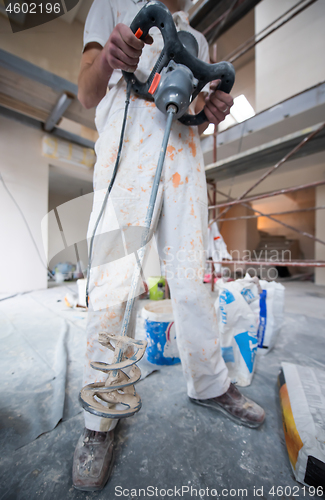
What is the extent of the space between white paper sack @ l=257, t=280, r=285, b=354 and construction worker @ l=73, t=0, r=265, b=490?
450mm

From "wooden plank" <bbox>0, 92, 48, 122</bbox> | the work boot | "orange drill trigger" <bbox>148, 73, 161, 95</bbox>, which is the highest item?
"wooden plank" <bbox>0, 92, 48, 122</bbox>

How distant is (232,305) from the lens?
80 centimetres

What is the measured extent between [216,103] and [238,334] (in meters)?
0.78

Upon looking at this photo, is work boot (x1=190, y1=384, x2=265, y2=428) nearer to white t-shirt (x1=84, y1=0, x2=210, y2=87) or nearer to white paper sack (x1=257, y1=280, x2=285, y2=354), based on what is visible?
white paper sack (x1=257, y1=280, x2=285, y2=354)

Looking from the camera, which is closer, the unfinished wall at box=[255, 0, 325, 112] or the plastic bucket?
the plastic bucket

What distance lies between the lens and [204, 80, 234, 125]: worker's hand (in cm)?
57

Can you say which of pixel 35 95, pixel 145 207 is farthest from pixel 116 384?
pixel 35 95

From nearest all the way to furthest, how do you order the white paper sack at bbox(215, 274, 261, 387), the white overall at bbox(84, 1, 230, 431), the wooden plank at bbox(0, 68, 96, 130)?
1. the white overall at bbox(84, 1, 230, 431)
2. the white paper sack at bbox(215, 274, 261, 387)
3. the wooden plank at bbox(0, 68, 96, 130)

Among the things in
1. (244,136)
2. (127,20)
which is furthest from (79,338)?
(244,136)

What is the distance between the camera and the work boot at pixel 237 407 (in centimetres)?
57

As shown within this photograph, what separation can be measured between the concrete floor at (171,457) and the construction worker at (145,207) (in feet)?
0.19

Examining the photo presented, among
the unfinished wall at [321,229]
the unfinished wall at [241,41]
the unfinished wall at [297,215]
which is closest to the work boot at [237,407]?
the unfinished wall at [241,41]

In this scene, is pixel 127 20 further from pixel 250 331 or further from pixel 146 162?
pixel 250 331

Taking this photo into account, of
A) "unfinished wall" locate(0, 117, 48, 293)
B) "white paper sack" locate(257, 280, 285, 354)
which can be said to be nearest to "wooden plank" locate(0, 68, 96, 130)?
"unfinished wall" locate(0, 117, 48, 293)
